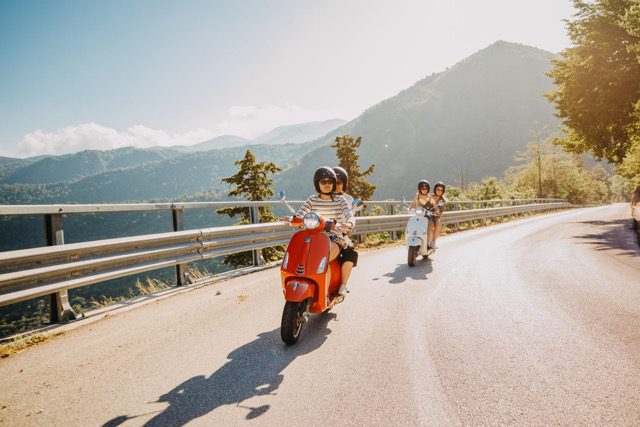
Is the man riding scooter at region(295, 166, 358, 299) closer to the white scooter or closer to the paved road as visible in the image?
the paved road

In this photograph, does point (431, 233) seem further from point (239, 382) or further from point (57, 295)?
point (57, 295)

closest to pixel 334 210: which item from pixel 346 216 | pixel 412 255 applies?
pixel 346 216

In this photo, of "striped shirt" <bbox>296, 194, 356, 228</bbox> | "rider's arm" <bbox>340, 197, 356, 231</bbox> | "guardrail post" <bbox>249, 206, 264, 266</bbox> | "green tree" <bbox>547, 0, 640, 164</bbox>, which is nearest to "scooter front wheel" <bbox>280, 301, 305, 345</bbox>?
"rider's arm" <bbox>340, 197, 356, 231</bbox>

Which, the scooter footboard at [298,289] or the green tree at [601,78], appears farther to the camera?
the green tree at [601,78]

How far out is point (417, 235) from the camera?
830cm

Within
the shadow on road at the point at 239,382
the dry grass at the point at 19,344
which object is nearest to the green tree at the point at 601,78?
the shadow on road at the point at 239,382

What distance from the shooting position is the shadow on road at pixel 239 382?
2643 mm

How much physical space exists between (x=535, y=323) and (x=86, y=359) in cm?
455

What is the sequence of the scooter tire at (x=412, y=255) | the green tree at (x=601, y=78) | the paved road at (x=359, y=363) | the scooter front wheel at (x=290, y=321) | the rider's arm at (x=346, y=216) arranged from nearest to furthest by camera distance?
1. the paved road at (x=359, y=363)
2. the scooter front wheel at (x=290, y=321)
3. the rider's arm at (x=346, y=216)
4. the scooter tire at (x=412, y=255)
5. the green tree at (x=601, y=78)

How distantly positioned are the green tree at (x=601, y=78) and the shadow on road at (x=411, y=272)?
11698 mm

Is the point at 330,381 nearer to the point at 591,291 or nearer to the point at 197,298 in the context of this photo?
the point at 197,298

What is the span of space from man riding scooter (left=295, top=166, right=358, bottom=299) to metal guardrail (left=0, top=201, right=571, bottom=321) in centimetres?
254

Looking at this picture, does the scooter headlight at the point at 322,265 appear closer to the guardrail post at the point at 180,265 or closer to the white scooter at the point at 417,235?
the guardrail post at the point at 180,265

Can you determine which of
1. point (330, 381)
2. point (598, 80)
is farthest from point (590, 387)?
point (598, 80)
